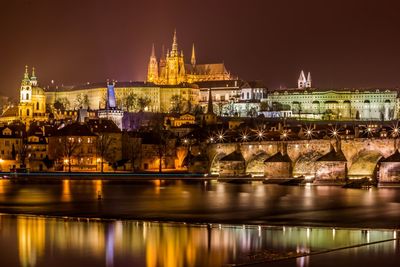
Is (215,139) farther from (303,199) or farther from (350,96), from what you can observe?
(350,96)

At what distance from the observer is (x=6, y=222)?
3572 centimetres

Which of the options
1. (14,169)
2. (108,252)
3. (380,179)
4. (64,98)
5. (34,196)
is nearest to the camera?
(108,252)

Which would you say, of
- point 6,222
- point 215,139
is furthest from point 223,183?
point 6,222

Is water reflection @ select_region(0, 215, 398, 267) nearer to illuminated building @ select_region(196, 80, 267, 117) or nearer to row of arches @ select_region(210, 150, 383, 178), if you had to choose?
row of arches @ select_region(210, 150, 383, 178)

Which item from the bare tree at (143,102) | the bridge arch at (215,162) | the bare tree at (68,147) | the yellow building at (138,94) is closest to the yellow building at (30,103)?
the bare tree at (143,102)

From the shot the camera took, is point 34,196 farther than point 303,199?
Yes

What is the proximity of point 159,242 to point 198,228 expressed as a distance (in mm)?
3682

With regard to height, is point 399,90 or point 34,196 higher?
point 399,90

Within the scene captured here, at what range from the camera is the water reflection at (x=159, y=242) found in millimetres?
26438

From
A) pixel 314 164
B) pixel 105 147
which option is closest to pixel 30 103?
pixel 105 147

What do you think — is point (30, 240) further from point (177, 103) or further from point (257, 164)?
point (177, 103)

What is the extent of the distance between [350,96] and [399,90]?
414 inches

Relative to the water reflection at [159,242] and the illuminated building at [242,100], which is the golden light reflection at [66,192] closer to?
the water reflection at [159,242]

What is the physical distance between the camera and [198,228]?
32.8 meters
